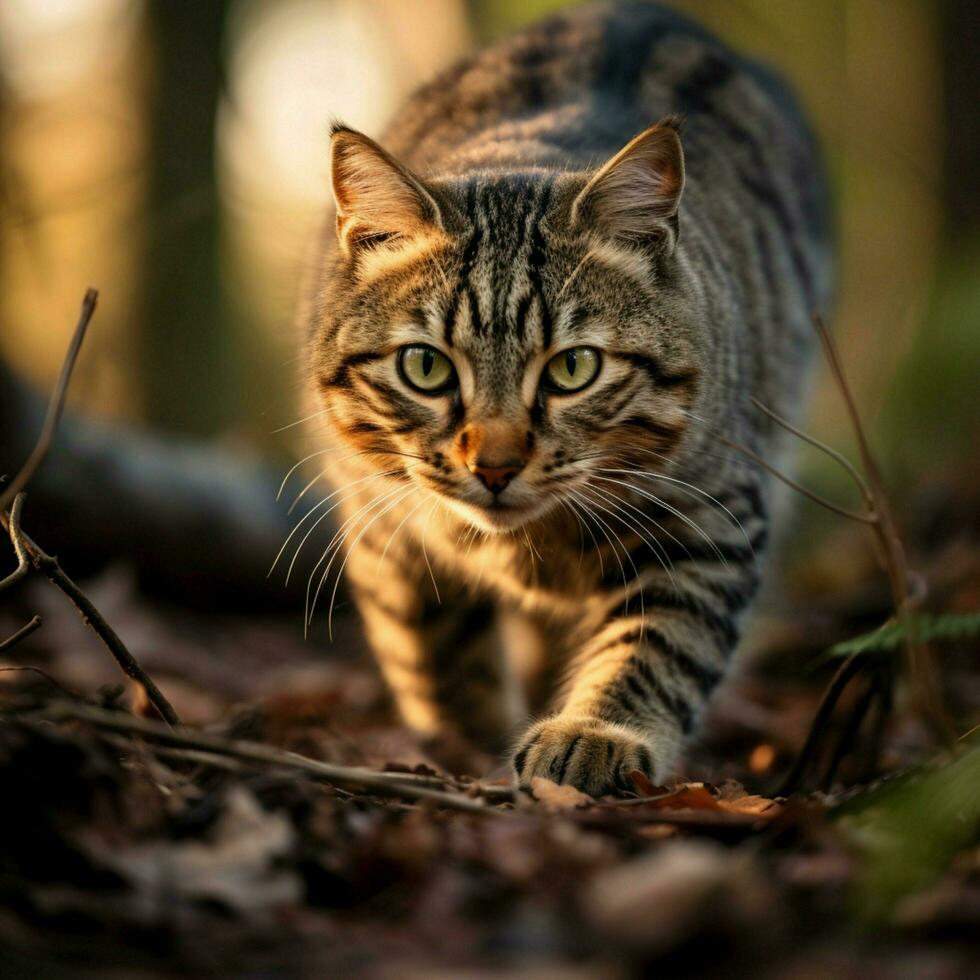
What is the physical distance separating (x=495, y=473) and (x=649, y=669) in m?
0.65

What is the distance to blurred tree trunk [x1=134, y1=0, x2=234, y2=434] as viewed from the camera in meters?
8.09

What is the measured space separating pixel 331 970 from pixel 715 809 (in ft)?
3.02

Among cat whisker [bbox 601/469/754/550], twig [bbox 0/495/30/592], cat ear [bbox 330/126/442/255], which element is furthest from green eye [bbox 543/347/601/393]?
twig [bbox 0/495/30/592]

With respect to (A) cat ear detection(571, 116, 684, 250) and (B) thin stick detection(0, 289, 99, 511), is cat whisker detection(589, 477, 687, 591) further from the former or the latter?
(B) thin stick detection(0, 289, 99, 511)

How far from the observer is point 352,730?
3.94 metres

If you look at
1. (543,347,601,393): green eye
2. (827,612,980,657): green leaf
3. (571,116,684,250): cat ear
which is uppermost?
(571,116,684,250): cat ear

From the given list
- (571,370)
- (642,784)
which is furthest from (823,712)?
(571,370)

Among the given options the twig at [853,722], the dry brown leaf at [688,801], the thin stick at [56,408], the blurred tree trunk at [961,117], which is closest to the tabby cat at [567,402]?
the dry brown leaf at [688,801]

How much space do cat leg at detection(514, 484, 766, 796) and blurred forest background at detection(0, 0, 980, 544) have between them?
2.44 meters

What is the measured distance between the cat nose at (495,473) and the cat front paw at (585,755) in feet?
1.87

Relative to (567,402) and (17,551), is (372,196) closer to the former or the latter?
(567,402)

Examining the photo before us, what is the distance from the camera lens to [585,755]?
2.45 meters

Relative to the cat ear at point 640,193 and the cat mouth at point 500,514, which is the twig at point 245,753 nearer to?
the cat mouth at point 500,514

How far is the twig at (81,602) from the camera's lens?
2236mm
